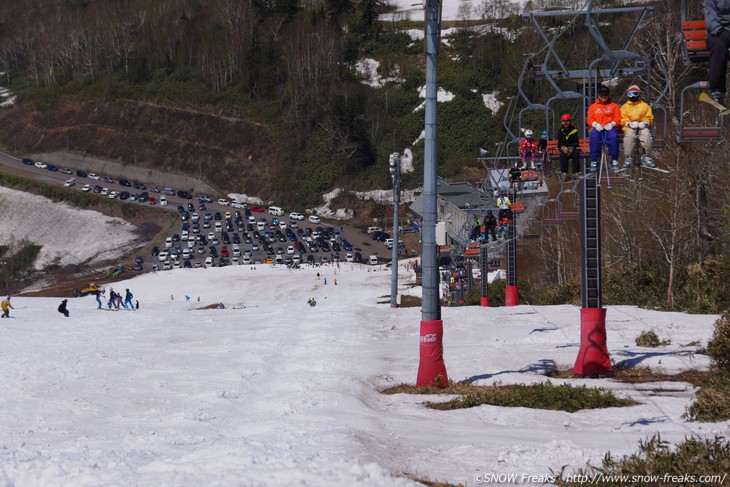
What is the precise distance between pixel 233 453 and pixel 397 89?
122 metres

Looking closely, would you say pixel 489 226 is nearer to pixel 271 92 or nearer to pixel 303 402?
pixel 303 402

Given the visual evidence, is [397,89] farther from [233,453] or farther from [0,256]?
[233,453]

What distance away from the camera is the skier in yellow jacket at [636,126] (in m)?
14.0

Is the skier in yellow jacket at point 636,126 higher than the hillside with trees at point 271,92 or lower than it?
lower

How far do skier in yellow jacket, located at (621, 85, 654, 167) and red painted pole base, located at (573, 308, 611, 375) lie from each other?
14.4 ft

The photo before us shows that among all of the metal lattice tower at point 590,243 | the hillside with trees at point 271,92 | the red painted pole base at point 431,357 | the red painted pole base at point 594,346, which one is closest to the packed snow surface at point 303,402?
the red painted pole base at point 594,346

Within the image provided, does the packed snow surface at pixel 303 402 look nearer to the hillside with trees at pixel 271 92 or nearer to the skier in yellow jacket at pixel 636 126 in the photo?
the skier in yellow jacket at pixel 636 126

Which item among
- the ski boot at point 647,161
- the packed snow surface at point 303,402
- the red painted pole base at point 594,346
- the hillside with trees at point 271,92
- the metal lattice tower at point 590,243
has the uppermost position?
the hillside with trees at point 271,92

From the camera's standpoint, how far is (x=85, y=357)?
24328 mm

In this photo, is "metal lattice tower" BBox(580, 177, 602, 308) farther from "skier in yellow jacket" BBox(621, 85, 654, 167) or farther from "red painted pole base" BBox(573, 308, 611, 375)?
"skier in yellow jacket" BBox(621, 85, 654, 167)

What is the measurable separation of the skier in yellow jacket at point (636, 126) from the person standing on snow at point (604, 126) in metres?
0.16

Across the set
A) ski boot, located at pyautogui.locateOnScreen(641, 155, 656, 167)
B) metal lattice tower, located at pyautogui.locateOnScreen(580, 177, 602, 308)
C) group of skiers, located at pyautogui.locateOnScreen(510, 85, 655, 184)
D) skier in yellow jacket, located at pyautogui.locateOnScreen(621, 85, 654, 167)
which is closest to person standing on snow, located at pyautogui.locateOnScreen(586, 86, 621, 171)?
group of skiers, located at pyautogui.locateOnScreen(510, 85, 655, 184)

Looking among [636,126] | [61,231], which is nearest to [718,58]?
[636,126]

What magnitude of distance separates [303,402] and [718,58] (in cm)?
894
